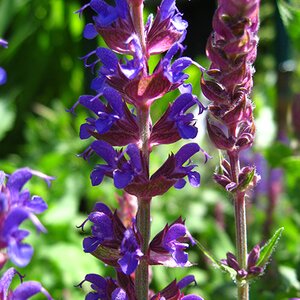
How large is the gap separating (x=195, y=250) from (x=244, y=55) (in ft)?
→ 4.85

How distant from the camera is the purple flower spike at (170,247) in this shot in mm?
1051

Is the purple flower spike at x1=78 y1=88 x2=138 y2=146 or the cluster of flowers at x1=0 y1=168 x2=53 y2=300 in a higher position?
the purple flower spike at x1=78 y1=88 x2=138 y2=146

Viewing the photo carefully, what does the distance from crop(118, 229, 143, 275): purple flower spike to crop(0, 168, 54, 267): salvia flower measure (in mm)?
175

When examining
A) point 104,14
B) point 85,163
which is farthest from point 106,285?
point 85,163

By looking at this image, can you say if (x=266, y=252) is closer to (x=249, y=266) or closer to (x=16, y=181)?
(x=249, y=266)

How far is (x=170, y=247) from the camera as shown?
3.46 feet

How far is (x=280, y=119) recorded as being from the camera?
7.25 ft

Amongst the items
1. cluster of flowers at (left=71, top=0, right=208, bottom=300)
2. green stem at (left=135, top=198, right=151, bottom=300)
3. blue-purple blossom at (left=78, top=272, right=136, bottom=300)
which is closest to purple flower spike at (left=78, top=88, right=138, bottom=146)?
cluster of flowers at (left=71, top=0, right=208, bottom=300)

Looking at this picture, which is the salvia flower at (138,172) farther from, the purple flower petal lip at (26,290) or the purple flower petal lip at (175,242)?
the purple flower petal lip at (26,290)

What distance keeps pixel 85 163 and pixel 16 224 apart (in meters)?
1.91

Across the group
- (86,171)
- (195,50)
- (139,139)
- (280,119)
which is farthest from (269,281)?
(195,50)

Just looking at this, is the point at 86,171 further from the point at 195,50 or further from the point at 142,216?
the point at 195,50

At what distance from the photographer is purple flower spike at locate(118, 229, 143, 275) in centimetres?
98

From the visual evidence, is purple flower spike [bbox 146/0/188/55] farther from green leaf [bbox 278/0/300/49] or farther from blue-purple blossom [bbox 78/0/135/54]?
green leaf [bbox 278/0/300/49]
